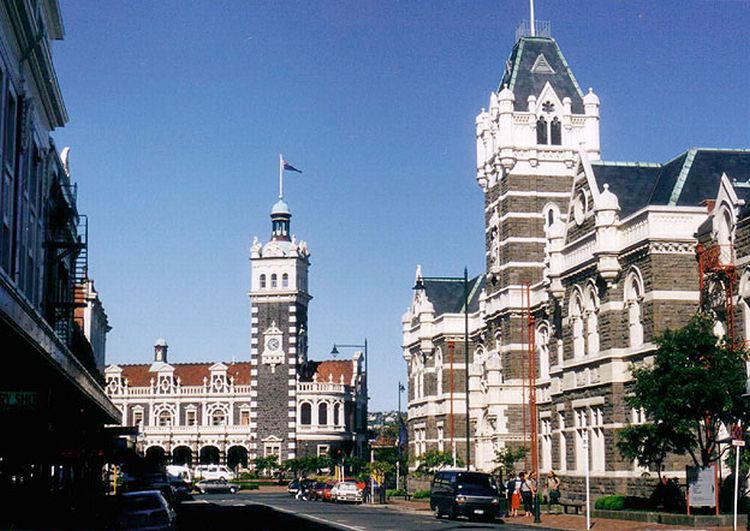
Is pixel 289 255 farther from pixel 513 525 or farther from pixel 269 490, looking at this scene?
pixel 513 525

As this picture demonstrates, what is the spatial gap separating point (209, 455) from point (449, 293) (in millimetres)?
51382

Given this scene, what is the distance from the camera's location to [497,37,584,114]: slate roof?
209 ft

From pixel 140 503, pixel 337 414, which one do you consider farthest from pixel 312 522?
pixel 337 414

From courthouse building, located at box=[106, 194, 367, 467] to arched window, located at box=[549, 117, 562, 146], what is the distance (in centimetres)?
5876

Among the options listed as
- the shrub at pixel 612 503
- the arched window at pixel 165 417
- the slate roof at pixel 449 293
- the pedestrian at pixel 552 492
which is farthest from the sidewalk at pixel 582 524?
the arched window at pixel 165 417

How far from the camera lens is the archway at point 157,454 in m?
113

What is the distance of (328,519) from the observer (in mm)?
42094

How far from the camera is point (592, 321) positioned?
1843 inches

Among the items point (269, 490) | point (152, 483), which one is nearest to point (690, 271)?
point (152, 483)

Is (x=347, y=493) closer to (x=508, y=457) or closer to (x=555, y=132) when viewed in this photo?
(x=508, y=457)

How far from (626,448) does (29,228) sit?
73.3 ft

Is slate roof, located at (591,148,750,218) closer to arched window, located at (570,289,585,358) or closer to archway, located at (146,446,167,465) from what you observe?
arched window, located at (570,289,585,358)

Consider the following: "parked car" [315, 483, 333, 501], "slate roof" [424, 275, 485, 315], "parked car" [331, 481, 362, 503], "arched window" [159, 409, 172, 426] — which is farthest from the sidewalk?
"arched window" [159, 409, 172, 426]

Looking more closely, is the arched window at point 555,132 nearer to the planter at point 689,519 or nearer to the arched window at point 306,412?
the planter at point 689,519
